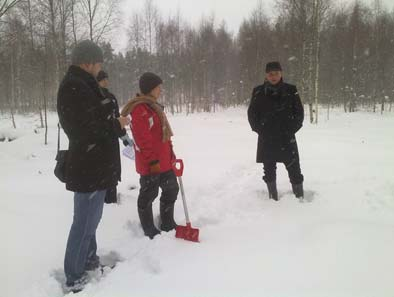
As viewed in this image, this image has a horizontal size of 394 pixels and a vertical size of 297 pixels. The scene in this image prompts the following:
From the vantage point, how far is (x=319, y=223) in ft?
12.4

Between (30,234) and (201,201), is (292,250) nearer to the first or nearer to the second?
(201,201)

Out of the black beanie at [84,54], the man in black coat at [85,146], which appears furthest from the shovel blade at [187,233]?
the black beanie at [84,54]

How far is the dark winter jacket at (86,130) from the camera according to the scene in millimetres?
2709

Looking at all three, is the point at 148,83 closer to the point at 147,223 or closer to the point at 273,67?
the point at 147,223

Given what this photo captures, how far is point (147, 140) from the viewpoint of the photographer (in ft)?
11.7

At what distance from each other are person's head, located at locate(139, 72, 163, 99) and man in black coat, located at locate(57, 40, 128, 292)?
70 cm

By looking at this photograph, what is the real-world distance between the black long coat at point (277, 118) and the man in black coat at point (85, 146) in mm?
2259

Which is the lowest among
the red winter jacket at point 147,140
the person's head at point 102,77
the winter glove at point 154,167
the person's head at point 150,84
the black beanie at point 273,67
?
the winter glove at point 154,167

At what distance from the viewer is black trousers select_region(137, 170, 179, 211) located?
147 inches

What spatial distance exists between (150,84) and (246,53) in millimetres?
31646

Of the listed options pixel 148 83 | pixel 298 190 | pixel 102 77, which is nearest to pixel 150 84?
pixel 148 83

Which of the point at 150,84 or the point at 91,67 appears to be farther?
the point at 150,84

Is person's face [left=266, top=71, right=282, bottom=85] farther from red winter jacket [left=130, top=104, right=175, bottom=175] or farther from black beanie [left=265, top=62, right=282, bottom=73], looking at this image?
red winter jacket [left=130, top=104, right=175, bottom=175]

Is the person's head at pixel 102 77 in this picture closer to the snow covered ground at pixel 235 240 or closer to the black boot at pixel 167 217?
the snow covered ground at pixel 235 240
